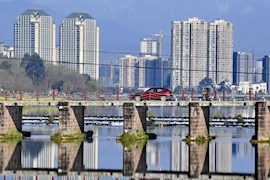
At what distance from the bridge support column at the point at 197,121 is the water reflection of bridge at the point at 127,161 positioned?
3.48 feet

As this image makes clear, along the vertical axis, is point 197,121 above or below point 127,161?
above

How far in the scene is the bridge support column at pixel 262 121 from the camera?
286 ft

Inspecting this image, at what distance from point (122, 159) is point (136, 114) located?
1143cm

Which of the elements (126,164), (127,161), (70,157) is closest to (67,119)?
(70,157)

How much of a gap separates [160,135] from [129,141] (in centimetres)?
1001

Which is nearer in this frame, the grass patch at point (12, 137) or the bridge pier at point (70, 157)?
the bridge pier at point (70, 157)

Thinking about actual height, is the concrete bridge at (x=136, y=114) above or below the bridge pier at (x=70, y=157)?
above

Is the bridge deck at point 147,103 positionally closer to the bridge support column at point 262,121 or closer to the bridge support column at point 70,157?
the bridge support column at point 262,121

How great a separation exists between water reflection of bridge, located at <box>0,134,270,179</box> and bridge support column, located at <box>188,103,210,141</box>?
1.06 metres

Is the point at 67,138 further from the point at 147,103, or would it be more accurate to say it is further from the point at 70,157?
the point at 70,157

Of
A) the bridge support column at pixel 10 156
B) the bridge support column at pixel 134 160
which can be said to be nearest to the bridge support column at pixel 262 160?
the bridge support column at pixel 134 160

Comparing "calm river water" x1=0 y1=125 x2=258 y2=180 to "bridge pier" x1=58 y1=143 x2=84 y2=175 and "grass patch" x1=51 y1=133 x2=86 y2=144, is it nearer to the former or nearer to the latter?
"bridge pier" x1=58 y1=143 x2=84 y2=175

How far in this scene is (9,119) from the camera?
9275 cm

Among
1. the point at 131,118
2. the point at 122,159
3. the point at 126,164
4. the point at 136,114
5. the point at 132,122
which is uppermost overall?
the point at 136,114
